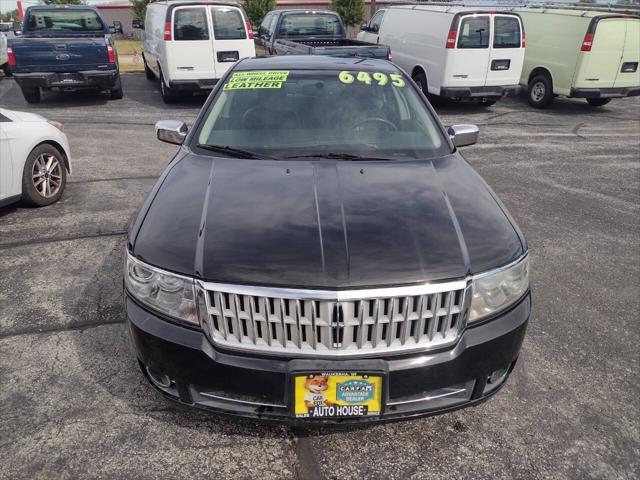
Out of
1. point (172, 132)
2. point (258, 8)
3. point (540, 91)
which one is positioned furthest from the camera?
point (258, 8)

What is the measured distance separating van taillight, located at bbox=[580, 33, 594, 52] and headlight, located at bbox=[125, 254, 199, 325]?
11.8 meters

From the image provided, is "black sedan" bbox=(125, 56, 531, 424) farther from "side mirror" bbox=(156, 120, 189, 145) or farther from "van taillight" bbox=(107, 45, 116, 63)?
"van taillight" bbox=(107, 45, 116, 63)

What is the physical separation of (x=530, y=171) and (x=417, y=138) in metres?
4.80

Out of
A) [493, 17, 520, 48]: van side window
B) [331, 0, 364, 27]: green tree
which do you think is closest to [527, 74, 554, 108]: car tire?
[493, 17, 520, 48]: van side window

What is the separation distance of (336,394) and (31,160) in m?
4.73

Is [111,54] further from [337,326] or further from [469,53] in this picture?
[337,326]

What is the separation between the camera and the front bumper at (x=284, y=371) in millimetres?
2199

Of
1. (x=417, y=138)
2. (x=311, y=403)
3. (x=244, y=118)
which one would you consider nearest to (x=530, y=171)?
(x=417, y=138)

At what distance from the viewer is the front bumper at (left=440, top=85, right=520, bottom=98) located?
1145 centimetres

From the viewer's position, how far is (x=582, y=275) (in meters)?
4.53

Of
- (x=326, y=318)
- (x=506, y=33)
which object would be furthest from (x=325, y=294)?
(x=506, y=33)

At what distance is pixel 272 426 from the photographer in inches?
107

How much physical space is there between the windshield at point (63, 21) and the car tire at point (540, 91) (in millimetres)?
10247

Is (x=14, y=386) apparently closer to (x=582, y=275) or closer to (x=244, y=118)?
(x=244, y=118)
